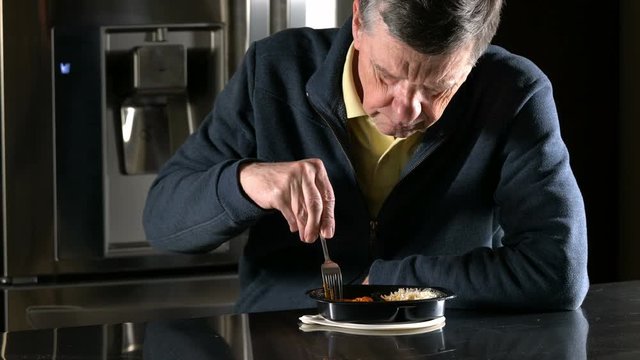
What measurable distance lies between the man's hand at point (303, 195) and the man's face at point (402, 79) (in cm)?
17

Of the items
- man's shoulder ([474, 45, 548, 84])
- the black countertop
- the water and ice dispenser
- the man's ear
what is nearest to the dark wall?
the water and ice dispenser

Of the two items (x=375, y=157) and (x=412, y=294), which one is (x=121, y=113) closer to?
(x=375, y=157)

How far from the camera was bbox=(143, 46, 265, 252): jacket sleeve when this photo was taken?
5.21ft

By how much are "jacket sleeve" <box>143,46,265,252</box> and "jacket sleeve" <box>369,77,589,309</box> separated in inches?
10.0

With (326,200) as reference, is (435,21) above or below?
above

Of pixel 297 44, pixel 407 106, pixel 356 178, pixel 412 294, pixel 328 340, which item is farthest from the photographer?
pixel 297 44

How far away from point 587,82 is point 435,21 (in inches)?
70.1

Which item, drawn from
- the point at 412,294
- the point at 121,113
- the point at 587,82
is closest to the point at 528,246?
the point at 412,294

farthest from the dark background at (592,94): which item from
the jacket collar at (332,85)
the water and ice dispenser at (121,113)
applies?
the jacket collar at (332,85)

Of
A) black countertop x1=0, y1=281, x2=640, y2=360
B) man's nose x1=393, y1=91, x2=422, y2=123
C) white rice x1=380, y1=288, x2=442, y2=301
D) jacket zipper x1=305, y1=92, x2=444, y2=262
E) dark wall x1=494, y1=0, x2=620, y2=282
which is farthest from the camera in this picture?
dark wall x1=494, y1=0, x2=620, y2=282

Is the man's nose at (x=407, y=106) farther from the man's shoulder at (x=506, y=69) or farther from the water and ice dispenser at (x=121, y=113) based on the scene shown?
the water and ice dispenser at (x=121, y=113)

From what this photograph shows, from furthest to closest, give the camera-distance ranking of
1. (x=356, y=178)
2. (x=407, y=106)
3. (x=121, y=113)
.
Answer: (x=121, y=113) < (x=356, y=178) < (x=407, y=106)

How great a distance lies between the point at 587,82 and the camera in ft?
10.1

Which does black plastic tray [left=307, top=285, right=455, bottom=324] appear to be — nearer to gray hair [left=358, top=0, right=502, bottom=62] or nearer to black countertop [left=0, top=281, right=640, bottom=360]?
black countertop [left=0, top=281, right=640, bottom=360]
